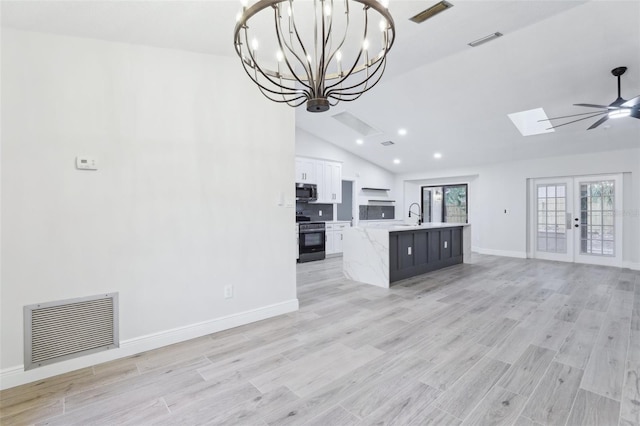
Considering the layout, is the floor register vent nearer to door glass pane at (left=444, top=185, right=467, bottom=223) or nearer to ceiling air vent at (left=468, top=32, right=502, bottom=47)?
ceiling air vent at (left=468, top=32, right=502, bottom=47)

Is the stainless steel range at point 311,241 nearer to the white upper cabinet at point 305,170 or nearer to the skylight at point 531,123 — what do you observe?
the white upper cabinet at point 305,170

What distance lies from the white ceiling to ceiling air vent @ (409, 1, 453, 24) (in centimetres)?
7

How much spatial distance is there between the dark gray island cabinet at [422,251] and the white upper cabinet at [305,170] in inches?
118

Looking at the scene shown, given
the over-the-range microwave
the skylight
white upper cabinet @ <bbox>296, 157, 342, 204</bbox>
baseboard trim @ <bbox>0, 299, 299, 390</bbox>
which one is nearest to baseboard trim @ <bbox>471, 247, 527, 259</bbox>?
the skylight

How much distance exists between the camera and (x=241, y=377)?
2137mm

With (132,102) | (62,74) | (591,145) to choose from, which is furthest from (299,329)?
(591,145)

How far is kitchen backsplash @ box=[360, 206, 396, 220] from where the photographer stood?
882 centimetres

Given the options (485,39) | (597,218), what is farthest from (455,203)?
(485,39)

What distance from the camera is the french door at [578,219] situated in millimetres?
6070

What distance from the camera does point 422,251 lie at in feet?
17.6

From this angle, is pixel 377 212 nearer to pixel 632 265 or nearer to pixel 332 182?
pixel 332 182

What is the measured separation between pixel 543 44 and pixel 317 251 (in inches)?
208

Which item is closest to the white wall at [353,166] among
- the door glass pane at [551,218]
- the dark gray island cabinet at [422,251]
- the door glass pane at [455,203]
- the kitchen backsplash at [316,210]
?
the kitchen backsplash at [316,210]

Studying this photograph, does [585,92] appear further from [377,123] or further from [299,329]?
[299,329]
